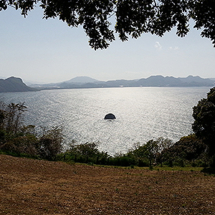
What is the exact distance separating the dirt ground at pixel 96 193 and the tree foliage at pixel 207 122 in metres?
6.02

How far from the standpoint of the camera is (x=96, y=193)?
44.2 ft

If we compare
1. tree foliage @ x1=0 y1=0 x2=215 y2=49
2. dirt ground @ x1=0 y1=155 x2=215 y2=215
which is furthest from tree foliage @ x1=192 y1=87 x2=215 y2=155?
tree foliage @ x1=0 y1=0 x2=215 y2=49

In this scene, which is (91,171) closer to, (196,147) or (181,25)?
(181,25)

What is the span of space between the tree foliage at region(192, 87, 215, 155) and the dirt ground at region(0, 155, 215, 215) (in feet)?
19.8

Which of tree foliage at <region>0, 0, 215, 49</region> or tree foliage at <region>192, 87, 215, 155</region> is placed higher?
tree foliage at <region>0, 0, 215, 49</region>

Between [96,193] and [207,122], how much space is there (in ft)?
55.5

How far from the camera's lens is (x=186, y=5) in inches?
281

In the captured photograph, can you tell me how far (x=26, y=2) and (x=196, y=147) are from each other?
123ft

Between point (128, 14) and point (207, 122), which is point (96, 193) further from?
point (207, 122)

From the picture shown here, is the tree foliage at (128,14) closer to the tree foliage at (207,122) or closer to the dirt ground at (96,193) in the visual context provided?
the dirt ground at (96,193)

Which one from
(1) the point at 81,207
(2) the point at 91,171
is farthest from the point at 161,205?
(2) the point at 91,171

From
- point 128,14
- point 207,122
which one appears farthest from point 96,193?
point 207,122

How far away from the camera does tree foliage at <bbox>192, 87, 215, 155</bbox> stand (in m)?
24.0

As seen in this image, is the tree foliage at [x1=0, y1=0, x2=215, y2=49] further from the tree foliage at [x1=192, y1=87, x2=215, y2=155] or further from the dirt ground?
the tree foliage at [x1=192, y1=87, x2=215, y2=155]
